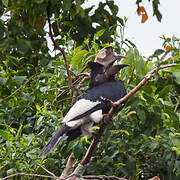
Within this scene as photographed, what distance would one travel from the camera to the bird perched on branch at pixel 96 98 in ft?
6.42

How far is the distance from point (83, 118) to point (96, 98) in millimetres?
135

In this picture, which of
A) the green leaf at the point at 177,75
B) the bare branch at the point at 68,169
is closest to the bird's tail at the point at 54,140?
the bare branch at the point at 68,169

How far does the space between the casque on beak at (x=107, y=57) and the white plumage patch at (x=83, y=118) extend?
25 cm

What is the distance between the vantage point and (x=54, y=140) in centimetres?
185

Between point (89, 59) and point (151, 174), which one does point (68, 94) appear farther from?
point (151, 174)

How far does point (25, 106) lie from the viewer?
2.06 metres

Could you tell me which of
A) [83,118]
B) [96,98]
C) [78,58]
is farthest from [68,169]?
[78,58]

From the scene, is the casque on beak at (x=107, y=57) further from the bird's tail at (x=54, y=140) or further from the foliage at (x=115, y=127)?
the bird's tail at (x=54, y=140)

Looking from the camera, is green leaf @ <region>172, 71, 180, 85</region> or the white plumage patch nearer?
green leaf @ <region>172, 71, 180, 85</region>

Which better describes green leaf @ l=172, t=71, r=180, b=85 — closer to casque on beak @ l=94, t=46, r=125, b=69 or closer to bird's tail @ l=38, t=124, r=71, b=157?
casque on beak @ l=94, t=46, r=125, b=69

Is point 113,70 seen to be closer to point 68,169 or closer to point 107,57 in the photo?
point 107,57

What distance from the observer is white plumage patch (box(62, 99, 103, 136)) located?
6.38 ft

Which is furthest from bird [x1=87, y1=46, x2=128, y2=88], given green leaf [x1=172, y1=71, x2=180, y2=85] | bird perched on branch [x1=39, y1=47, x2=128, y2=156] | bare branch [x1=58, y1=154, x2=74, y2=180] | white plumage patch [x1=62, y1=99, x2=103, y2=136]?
bare branch [x1=58, y1=154, x2=74, y2=180]

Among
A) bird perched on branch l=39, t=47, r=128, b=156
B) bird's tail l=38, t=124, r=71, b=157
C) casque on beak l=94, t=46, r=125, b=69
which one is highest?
casque on beak l=94, t=46, r=125, b=69
